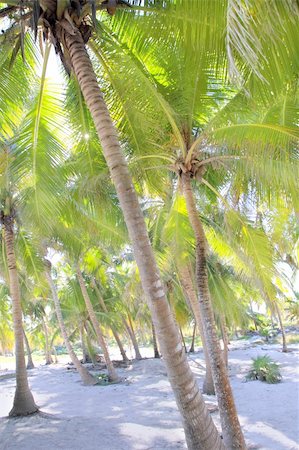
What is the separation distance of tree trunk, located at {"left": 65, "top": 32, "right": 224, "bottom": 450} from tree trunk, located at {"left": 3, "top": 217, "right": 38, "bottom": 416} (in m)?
7.85

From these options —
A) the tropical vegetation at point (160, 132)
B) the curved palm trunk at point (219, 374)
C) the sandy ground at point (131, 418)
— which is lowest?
the sandy ground at point (131, 418)

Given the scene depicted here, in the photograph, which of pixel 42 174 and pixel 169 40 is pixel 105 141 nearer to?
pixel 169 40

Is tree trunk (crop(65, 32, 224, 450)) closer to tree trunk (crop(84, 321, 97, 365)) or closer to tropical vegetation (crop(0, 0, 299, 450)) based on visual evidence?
tropical vegetation (crop(0, 0, 299, 450))

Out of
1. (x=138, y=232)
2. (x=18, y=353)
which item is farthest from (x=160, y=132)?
(x=18, y=353)

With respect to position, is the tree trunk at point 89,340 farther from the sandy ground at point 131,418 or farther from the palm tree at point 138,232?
the palm tree at point 138,232

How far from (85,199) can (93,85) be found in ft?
15.2

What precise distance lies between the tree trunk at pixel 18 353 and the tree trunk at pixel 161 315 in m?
7.85

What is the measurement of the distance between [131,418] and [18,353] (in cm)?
377

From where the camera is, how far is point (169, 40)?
553cm

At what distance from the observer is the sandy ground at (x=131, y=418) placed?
764cm

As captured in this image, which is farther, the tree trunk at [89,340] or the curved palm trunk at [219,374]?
the tree trunk at [89,340]

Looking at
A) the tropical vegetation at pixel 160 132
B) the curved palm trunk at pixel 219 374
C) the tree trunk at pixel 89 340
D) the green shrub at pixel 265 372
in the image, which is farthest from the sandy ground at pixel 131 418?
the tree trunk at pixel 89 340

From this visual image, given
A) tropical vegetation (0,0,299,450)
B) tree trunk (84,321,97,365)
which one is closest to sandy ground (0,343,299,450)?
tropical vegetation (0,0,299,450)

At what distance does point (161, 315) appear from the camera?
12.9 feet
